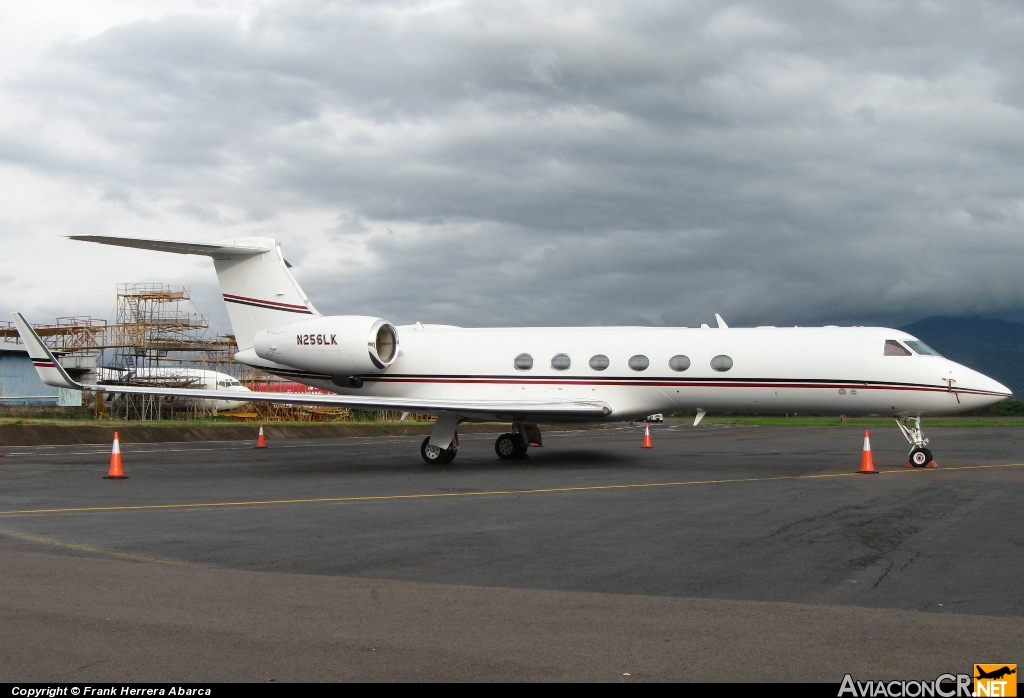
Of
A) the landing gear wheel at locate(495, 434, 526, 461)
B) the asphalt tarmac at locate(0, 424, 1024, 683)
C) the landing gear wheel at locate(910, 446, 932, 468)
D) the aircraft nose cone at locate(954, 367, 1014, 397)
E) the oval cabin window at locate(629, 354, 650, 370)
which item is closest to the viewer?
the asphalt tarmac at locate(0, 424, 1024, 683)

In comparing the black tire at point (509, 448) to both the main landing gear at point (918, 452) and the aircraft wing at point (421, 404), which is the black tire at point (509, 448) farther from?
the main landing gear at point (918, 452)

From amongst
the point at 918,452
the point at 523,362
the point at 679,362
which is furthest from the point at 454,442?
the point at 918,452

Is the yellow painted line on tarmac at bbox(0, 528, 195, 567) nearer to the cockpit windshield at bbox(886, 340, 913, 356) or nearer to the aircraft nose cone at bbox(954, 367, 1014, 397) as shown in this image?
the cockpit windshield at bbox(886, 340, 913, 356)

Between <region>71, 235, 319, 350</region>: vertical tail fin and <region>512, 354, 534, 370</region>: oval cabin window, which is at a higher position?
<region>71, 235, 319, 350</region>: vertical tail fin

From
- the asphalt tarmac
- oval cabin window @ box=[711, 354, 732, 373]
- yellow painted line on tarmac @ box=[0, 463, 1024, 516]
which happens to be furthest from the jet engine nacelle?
oval cabin window @ box=[711, 354, 732, 373]

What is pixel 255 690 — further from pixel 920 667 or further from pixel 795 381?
pixel 795 381

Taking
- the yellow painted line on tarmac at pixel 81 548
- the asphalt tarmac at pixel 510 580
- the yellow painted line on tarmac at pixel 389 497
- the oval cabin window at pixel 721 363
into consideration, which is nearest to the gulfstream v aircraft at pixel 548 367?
the oval cabin window at pixel 721 363

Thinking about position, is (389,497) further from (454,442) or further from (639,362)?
(639,362)

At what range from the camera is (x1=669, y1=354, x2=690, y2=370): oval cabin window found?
62.6 ft

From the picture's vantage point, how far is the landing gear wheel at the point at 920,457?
17891mm

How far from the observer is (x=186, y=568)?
7.72m

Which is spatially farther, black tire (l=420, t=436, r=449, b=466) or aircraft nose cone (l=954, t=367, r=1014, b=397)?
black tire (l=420, t=436, r=449, b=466)

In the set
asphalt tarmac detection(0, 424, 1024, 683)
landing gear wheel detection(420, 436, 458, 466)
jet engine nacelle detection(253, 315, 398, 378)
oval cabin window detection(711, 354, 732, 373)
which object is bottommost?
asphalt tarmac detection(0, 424, 1024, 683)

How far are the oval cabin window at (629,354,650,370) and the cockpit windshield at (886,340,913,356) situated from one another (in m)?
4.67
